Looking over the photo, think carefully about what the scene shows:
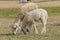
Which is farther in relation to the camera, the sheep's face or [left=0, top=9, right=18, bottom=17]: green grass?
[left=0, top=9, right=18, bottom=17]: green grass

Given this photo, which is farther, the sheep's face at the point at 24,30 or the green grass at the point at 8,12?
the green grass at the point at 8,12

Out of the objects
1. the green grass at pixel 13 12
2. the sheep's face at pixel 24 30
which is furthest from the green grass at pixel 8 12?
the sheep's face at pixel 24 30

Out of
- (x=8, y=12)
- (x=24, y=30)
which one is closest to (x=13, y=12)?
(x=8, y=12)

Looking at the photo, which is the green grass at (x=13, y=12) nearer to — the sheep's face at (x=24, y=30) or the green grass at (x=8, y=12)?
the green grass at (x=8, y=12)

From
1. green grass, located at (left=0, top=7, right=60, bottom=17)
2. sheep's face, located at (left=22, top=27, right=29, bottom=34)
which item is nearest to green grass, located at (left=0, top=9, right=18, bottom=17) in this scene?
green grass, located at (left=0, top=7, right=60, bottom=17)

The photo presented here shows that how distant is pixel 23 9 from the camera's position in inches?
668

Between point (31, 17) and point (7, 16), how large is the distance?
11.0 meters

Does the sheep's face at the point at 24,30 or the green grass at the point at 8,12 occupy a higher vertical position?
the sheep's face at the point at 24,30

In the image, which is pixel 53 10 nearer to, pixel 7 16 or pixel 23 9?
pixel 7 16

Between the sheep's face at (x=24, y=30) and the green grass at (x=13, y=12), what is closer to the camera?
the sheep's face at (x=24, y=30)

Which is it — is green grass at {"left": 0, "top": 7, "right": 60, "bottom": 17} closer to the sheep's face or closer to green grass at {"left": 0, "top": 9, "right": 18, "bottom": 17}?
green grass at {"left": 0, "top": 9, "right": 18, "bottom": 17}

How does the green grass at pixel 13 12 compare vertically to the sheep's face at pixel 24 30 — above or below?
below

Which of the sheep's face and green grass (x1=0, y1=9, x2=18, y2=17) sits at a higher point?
the sheep's face

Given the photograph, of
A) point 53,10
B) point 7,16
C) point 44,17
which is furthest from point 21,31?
point 53,10
